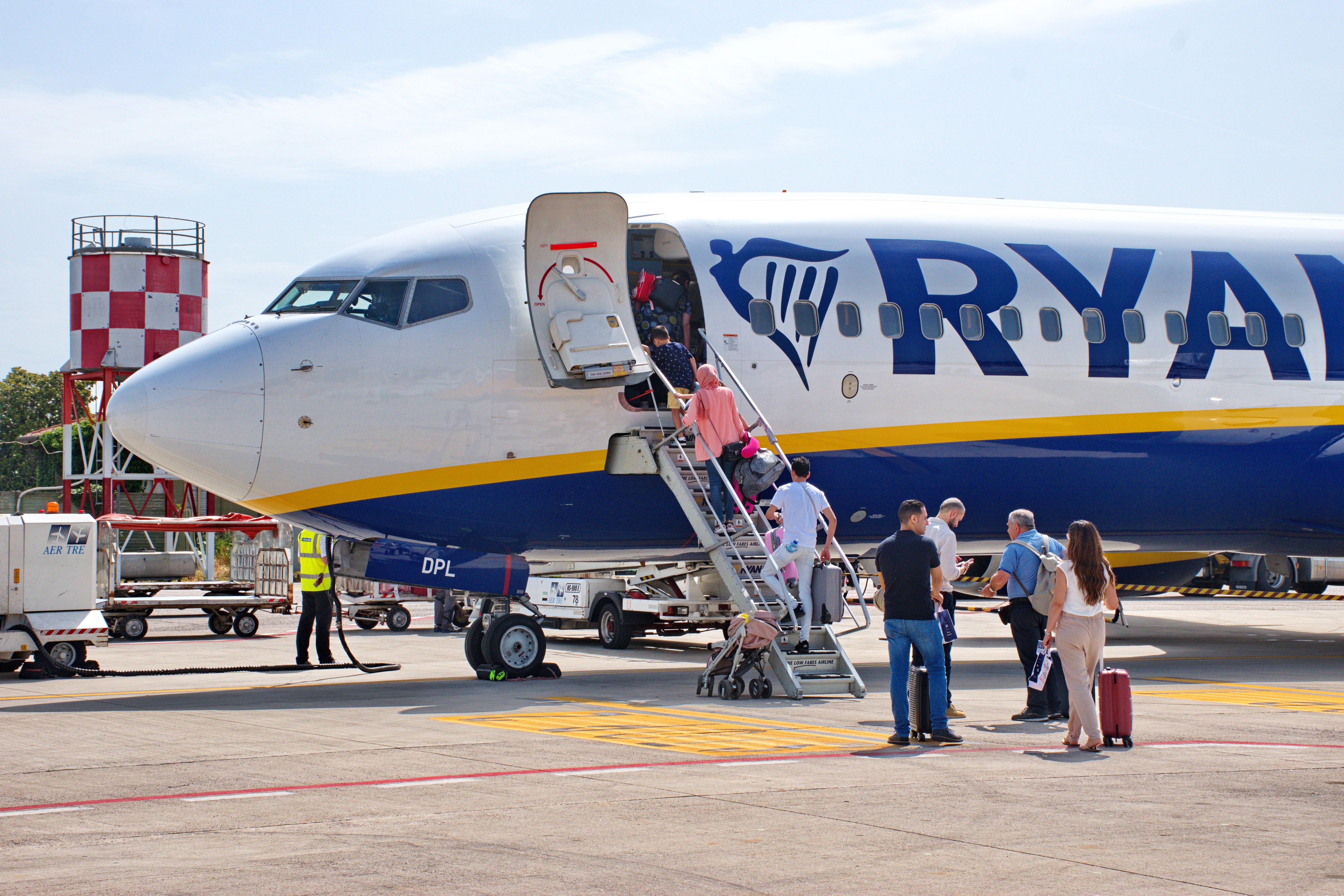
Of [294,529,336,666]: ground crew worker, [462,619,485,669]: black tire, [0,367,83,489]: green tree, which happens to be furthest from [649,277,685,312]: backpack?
[0,367,83,489]: green tree

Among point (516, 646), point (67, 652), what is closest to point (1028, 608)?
point (516, 646)

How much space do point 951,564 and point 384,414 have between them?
5980mm

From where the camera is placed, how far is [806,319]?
15883mm

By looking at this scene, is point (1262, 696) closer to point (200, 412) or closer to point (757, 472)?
point (757, 472)

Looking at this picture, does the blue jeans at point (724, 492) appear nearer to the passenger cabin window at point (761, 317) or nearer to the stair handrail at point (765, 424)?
the stair handrail at point (765, 424)

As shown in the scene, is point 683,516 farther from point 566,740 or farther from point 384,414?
point 566,740

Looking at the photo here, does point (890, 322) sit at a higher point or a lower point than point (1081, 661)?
higher

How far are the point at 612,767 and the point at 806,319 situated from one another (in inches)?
304

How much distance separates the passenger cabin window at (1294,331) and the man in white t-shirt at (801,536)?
7557 mm

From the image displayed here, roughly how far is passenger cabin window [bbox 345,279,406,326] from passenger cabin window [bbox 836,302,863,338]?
496cm

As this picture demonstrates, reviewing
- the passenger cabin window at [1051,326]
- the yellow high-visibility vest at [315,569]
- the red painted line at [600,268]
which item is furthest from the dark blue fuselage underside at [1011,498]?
the yellow high-visibility vest at [315,569]

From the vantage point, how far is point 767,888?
603cm

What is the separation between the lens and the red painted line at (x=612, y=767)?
8.23m

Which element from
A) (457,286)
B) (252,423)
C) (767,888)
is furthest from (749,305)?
(767,888)
